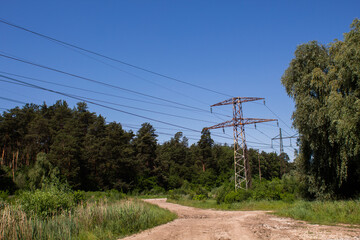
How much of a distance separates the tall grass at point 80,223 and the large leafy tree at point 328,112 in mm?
12539

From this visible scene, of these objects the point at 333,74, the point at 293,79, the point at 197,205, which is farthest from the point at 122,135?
the point at 333,74

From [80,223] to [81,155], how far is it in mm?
42656

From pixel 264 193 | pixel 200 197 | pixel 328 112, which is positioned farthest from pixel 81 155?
pixel 328 112

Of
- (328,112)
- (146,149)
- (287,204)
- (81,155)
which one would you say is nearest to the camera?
(328,112)

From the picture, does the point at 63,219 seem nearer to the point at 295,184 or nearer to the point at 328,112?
the point at 328,112

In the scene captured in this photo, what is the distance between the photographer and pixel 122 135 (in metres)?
61.9

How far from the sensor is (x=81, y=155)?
5191 cm

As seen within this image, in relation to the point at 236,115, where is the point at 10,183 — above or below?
below

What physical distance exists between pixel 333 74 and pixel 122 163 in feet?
148

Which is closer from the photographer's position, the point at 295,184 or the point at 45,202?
the point at 45,202

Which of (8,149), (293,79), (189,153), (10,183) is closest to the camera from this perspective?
(293,79)

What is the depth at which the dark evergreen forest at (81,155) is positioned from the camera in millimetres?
46688

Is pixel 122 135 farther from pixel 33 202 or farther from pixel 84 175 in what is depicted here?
pixel 33 202

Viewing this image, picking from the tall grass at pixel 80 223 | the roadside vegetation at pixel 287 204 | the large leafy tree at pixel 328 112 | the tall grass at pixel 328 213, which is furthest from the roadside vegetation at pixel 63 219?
the large leafy tree at pixel 328 112
